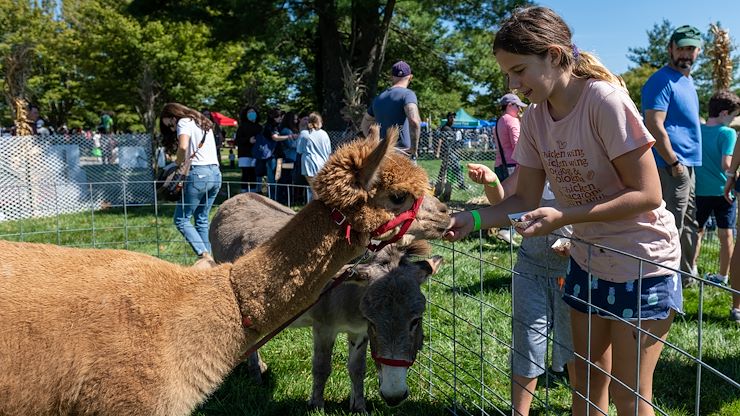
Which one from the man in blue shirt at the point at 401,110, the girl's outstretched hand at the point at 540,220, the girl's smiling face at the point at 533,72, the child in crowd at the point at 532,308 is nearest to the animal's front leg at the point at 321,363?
the child in crowd at the point at 532,308

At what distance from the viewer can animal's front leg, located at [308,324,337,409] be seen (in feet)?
13.1

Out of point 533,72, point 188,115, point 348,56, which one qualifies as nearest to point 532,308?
point 533,72

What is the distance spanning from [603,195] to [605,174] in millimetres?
97

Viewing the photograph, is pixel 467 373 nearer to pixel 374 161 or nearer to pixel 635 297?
pixel 635 297

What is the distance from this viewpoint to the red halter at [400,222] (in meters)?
2.62

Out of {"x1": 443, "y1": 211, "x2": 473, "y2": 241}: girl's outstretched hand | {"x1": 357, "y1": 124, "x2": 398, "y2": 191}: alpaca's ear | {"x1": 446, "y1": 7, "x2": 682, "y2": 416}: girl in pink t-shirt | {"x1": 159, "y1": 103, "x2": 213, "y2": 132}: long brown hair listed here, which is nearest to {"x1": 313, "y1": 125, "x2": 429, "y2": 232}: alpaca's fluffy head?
{"x1": 357, "y1": 124, "x2": 398, "y2": 191}: alpaca's ear

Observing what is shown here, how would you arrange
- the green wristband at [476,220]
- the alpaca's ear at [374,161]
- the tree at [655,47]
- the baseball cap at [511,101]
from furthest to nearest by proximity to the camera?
the tree at [655,47] → the baseball cap at [511,101] → the green wristband at [476,220] → the alpaca's ear at [374,161]

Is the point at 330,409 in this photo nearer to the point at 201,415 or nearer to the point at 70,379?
the point at 201,415

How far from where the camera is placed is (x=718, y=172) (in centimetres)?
670

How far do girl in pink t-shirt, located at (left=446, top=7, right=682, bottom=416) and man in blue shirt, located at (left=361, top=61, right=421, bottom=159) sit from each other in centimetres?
395

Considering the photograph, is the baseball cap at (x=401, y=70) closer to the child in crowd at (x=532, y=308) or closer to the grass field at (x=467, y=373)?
the grass field at (x=467, y=373)

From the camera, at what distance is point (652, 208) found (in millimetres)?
2211

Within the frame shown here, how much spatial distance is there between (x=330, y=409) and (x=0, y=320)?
230 cm

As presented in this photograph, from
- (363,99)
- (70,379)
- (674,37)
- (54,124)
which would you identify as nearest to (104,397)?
(70,379)
